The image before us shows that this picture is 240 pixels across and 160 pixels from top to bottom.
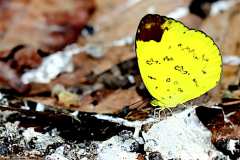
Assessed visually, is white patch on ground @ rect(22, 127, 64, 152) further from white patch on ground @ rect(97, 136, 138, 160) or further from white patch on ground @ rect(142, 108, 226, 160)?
white patch on ground @ rect(142, 108, 226, 160)

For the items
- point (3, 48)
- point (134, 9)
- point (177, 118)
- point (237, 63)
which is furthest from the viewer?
point (134, 9)

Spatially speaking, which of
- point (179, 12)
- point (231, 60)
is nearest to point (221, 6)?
point (179, 12)

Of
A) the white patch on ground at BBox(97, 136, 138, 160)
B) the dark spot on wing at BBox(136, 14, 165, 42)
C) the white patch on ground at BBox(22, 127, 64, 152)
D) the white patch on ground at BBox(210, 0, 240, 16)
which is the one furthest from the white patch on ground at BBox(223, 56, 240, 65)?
the white patch on ground at BBox(22, 127, 64, 152)

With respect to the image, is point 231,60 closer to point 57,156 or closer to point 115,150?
point 115,150

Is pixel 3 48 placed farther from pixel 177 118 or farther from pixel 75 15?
pixel 177 118

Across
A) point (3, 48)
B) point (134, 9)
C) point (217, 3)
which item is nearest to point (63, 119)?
point (3, 48)

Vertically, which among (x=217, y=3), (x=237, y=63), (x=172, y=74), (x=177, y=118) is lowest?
(x=177, y=118)
